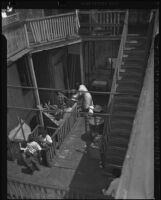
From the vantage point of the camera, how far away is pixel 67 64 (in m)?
11.5

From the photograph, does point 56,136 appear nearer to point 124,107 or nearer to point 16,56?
point 124,107

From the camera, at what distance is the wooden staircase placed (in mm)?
6934

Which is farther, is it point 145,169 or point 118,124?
point 118,124

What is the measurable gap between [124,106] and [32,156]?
130 inches

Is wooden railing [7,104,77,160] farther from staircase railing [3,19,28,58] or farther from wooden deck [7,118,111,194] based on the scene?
staircase railing [3,19,28,58]

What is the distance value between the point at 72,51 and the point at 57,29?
2.00 metres

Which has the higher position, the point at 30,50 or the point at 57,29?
the point at 57,29

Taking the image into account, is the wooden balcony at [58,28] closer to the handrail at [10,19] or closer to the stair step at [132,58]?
the handrail at [10,19]

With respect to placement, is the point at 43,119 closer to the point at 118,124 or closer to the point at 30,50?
the point at 30,50

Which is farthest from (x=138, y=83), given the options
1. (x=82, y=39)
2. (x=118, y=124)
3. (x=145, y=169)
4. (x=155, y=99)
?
(x=145, y=169)

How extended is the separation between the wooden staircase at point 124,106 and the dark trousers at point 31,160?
2.18 metres

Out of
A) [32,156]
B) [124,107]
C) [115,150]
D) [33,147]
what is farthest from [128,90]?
[32,156]

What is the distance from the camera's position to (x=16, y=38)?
7906mm
